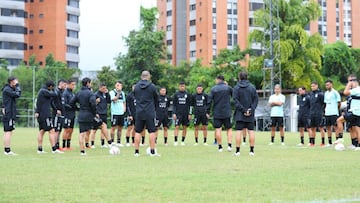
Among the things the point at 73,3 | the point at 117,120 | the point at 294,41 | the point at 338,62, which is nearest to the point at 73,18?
the point at 73,3

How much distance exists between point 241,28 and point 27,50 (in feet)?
101

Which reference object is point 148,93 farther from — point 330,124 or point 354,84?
point 330,124

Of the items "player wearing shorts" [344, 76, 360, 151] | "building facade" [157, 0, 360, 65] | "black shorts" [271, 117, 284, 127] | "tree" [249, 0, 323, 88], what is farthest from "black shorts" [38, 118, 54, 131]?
"building facade" [157, 0, 360, 65]

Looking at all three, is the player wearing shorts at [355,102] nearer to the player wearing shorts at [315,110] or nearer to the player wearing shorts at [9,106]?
the player wearing shorts at [315,110]

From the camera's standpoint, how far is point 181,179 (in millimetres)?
9500

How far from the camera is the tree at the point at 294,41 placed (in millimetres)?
53719

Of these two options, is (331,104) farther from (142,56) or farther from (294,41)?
(142,56)

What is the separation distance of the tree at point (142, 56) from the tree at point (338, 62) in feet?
63.5

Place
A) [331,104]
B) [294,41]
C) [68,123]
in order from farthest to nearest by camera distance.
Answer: [294,41], [331,104], [68,123]

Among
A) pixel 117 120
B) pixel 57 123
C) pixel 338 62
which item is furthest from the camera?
pixel 338 62

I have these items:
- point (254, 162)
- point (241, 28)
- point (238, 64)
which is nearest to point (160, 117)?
point (254, 162)

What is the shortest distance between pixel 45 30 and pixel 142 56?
30.4m

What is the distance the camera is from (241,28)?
266 ft

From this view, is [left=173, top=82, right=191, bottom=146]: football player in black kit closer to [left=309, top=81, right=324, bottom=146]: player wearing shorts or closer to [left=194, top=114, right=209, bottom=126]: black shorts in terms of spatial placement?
[left=194, top=114, right=209, bottom=126]: black shorts
